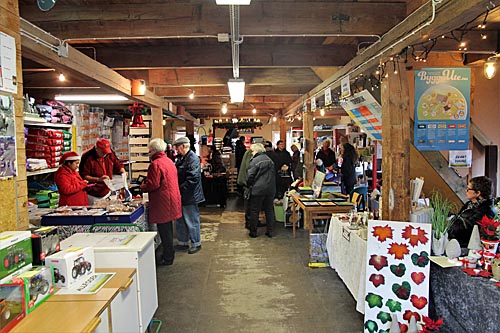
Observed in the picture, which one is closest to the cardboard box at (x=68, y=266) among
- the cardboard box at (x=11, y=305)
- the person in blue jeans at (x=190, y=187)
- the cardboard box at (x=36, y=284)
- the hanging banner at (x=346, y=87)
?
the cardboard box at (x=36, y=284)

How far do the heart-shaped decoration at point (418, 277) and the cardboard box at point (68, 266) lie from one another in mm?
2406

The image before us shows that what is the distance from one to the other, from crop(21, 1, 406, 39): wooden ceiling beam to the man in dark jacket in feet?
9.84

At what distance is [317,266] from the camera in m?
4.81

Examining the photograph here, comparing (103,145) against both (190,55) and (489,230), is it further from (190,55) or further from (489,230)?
(489,230)

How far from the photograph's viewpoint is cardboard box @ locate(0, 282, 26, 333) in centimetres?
173

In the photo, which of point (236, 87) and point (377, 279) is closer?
point (377, 279)

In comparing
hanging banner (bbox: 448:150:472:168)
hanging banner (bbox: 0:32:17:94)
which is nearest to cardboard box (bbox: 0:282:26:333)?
hanging banner (bbox: 0:32:17:94)

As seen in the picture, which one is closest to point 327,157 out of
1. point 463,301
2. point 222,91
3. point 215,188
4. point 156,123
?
point 215,188

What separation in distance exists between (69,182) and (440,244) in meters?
4.01

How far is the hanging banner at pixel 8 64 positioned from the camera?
224 cm

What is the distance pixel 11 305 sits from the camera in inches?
70.3

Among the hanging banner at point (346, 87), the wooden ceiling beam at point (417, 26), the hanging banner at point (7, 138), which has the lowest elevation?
the hanging banner at point (7, 138)

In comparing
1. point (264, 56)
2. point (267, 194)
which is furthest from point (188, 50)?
point (267, 194)

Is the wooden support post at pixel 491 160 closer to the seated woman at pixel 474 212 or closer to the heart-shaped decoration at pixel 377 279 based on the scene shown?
the seated woman at pixel 474 212
